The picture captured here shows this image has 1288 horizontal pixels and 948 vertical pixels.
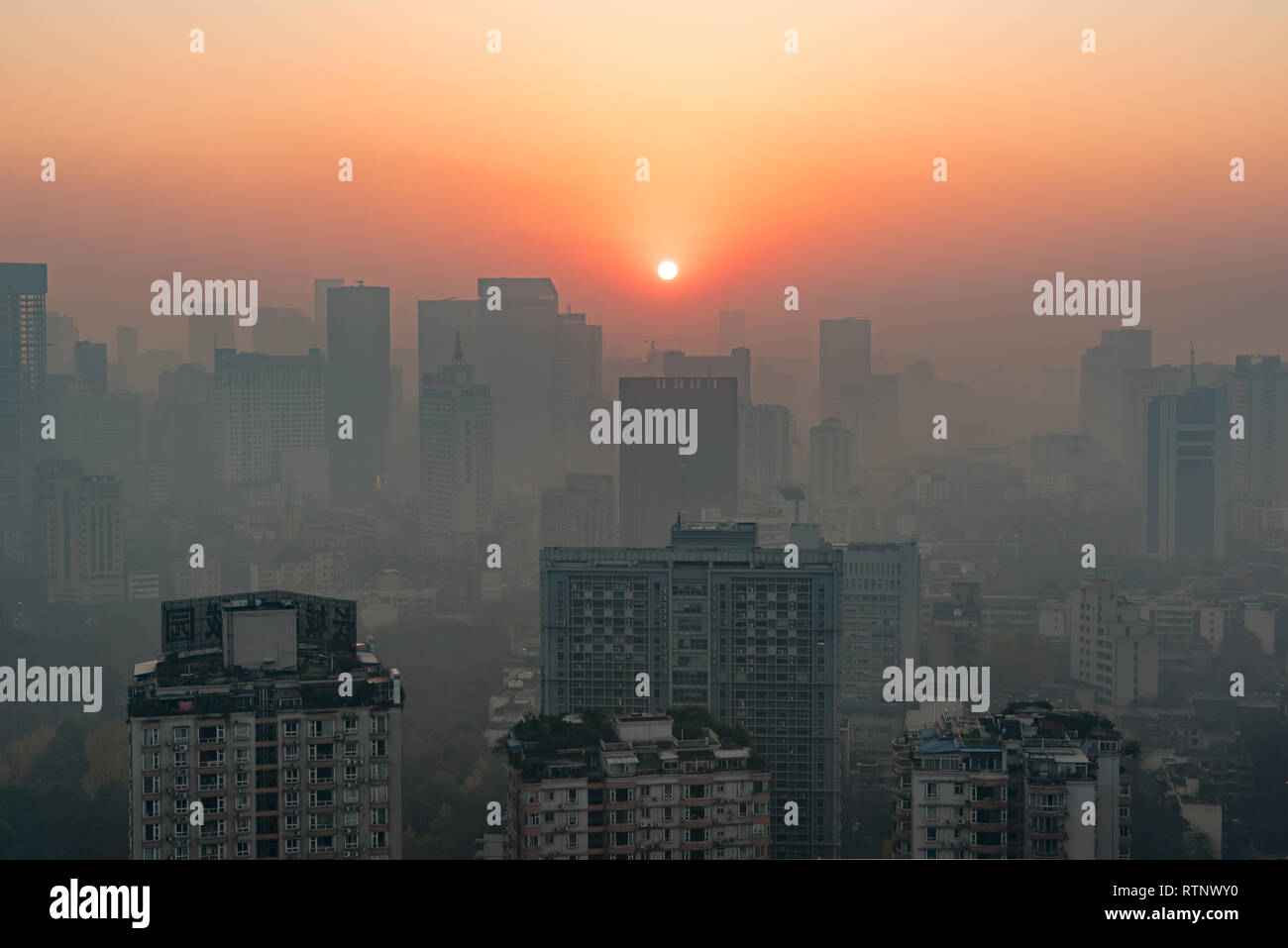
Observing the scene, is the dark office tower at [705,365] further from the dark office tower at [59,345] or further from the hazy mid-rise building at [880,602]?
the dark office tower at [59,345]

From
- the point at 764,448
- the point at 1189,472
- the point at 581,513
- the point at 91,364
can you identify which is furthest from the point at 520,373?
the point at 1189,472

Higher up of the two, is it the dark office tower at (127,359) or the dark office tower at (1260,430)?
the dark office tower at (127,359)

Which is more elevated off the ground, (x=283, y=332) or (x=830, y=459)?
(x=283, y=332)

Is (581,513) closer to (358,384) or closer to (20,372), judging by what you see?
(358,384)

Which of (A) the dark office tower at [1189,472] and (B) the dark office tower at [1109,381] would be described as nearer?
(A) the dark office tower at [1189,472]

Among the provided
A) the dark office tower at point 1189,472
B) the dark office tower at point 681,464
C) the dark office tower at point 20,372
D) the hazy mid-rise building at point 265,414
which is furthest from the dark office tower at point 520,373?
the dark office tower at point 1189,472

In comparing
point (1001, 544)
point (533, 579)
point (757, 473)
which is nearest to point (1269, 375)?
point (1001, 544)
